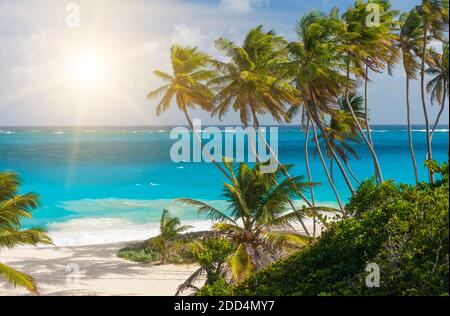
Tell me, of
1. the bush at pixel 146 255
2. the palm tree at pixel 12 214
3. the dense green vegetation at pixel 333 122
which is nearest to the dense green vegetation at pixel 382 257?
the dense green vegetation at pixel 333 122

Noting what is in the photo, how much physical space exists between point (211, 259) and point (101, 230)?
92.2 feet

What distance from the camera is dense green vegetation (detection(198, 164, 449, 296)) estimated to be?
9.40 metres

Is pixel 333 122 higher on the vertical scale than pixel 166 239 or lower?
A: higher

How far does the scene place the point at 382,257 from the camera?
10.4m

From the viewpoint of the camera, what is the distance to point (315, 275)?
35.6 ft

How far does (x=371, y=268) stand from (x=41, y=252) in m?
23.0

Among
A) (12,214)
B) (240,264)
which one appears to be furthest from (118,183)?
(240,264)

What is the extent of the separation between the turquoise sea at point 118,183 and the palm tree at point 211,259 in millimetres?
21222

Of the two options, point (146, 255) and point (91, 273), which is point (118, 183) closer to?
point (146, 255)

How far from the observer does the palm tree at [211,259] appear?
1455cm

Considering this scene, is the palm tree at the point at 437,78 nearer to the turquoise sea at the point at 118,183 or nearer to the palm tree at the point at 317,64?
the palm tree at the point at 317,64

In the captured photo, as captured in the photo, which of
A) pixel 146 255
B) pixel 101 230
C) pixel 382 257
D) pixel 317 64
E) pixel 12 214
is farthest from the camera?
pixel 101 230

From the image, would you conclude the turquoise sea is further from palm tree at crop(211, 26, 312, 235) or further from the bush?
palm tree at crop(211, 26, 312, 235)

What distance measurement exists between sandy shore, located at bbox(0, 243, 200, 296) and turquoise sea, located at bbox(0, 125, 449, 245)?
6857 millimetres
